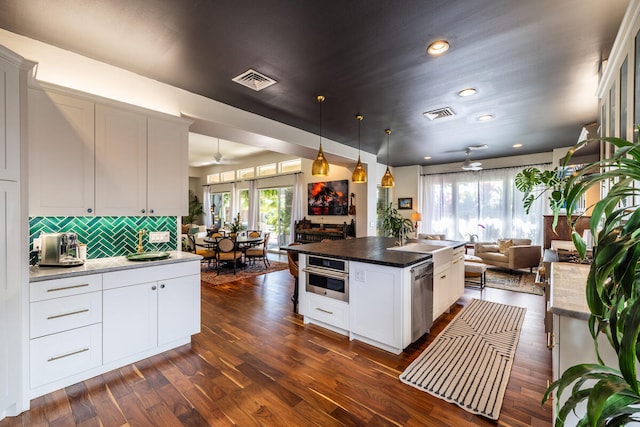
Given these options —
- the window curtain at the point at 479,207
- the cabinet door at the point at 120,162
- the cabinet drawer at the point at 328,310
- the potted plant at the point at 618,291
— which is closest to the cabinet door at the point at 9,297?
the cabinet door at the point at 120,162

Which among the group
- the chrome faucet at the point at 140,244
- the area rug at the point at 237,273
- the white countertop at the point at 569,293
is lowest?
the area rug at the point at 237,273

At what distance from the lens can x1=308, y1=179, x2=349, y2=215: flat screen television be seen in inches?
286

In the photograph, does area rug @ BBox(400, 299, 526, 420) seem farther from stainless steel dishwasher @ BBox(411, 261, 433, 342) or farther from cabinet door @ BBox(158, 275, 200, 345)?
cabinet door @ BBox(158, 275, 200, 345)

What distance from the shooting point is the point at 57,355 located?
6.85 ft

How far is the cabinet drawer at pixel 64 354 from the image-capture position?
2.00 m

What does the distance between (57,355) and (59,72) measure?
2.39m

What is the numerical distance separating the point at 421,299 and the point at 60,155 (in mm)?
3631

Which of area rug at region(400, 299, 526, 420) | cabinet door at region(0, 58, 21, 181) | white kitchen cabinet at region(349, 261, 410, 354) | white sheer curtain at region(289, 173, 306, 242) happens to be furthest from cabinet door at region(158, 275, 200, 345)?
white sheer curtain at region(289, 173, 306, 242)

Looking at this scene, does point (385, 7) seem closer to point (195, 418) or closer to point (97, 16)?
point (97, 16)

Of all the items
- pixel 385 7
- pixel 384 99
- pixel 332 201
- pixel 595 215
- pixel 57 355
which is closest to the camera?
pixel 595 215

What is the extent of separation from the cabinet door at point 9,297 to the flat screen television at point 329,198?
604cm

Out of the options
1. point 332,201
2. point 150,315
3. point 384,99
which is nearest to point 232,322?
point 150,315

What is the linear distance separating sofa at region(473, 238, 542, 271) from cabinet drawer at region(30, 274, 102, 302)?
6.98 meters

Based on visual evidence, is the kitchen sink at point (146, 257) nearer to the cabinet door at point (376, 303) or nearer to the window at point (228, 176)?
the cabinet door at point (376, 303)
